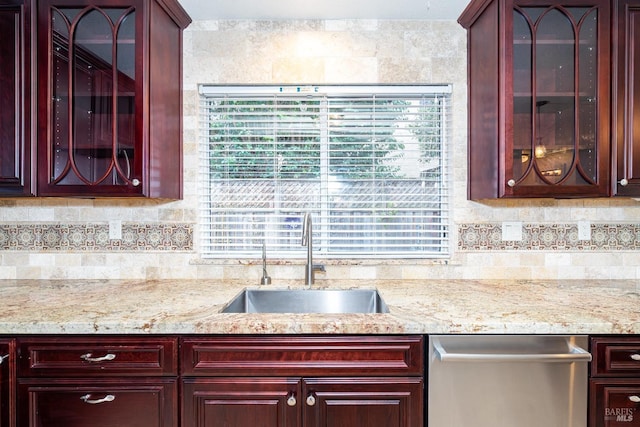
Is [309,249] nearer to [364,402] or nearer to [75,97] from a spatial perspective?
[364,402]

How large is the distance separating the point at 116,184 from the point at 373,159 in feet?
4.28

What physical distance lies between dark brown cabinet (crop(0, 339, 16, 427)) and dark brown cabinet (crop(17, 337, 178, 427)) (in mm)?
24

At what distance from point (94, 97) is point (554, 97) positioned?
208 cm

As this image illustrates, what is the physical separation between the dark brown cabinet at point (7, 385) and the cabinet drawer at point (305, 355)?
61 centimetres

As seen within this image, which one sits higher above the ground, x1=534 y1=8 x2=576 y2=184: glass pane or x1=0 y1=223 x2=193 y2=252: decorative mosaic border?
x1=534 y1=8 x2=576 y2=184: glass pane

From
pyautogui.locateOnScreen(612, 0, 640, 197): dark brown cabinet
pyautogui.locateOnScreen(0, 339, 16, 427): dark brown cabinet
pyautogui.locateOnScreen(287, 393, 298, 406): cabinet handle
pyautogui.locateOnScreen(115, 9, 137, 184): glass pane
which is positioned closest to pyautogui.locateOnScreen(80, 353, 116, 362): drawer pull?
pyautogui.locateOnScreen(0, 339, 16, 427): dark brown cabinet

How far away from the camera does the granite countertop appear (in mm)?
1263

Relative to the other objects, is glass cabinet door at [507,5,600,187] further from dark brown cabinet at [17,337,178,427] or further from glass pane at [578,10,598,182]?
dark brown cabinet at [17,337,178,427]

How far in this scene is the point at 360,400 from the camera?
4.22 feet

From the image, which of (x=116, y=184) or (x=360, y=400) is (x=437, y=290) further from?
(x=116, y=184)

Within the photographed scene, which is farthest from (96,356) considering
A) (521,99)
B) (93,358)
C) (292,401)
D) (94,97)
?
(521,99)

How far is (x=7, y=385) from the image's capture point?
1.28 m

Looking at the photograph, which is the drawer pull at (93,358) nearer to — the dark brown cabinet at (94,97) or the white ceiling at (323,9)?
the dark brown cabinet at (94,97)

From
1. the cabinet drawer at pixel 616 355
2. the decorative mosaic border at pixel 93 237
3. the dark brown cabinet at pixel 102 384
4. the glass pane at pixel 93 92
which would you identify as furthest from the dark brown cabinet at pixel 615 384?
the glass pane at pixel 93 92
